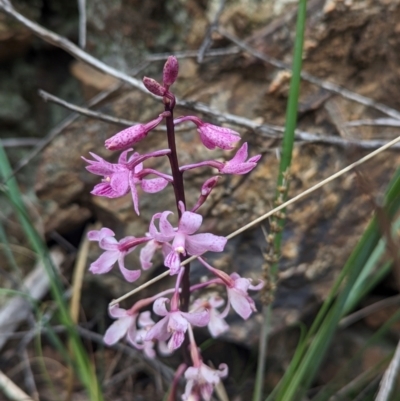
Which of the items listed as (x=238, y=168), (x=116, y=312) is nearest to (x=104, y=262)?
(x=116, y=312)

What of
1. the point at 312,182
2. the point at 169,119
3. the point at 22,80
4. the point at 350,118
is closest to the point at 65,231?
the point at 22,80

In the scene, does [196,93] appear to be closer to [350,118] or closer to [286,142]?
[350,118]

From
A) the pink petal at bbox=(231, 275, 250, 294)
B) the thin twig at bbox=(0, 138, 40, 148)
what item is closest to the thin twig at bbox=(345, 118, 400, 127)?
the pink petal at bbox=(231, 275, 250, 294)

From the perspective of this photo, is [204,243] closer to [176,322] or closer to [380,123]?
[176,322]

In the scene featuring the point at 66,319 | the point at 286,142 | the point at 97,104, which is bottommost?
the point at 66,319

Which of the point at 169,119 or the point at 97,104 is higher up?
the point at 169,119

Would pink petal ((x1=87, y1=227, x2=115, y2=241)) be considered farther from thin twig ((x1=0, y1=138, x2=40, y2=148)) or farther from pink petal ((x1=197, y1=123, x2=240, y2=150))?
thin twig ((x1=0, y1=138, x2=40, y2=148))

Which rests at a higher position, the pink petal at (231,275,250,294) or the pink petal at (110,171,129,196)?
the pink petal at (110,171,129,196)
